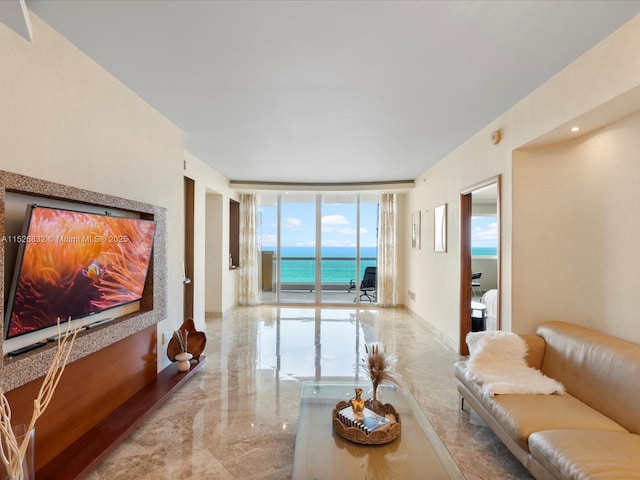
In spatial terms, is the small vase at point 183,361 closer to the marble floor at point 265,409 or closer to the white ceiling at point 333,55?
the marble floor at point 265,409

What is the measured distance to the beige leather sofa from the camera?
61.9 inches

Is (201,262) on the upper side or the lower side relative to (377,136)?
Result: lower

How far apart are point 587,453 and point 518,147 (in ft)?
7.71

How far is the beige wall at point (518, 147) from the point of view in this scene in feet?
6.74

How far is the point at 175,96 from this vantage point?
288 cm

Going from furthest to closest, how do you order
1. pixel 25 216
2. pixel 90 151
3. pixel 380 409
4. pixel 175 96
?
pixel 175 96 < pixel 90 151 < pixel 380 409 < pixel 25 216

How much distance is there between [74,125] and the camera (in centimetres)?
218

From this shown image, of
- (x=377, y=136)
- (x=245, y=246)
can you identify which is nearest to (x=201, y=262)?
(x=245, y=246)

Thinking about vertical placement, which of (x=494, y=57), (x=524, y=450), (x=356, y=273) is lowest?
(x=524, y=450)

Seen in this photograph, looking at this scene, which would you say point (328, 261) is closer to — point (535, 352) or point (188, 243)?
point (188, 243)

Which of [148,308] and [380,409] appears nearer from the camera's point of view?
[380,409]

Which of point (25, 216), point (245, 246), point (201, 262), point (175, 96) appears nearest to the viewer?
point (25, 216)

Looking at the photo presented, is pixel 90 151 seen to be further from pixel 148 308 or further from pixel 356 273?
pixel 356 273

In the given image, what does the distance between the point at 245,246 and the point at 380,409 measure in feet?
18.1
